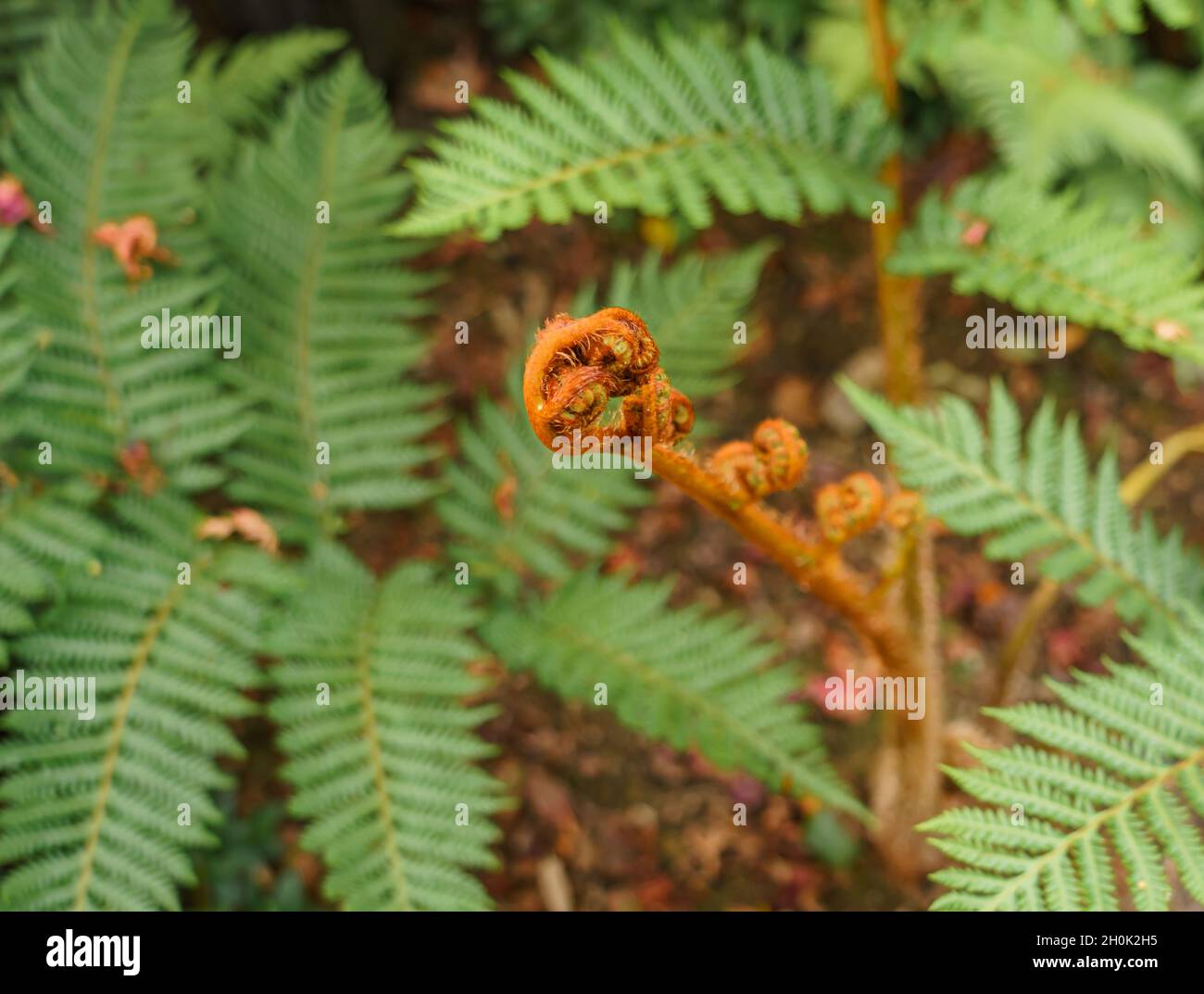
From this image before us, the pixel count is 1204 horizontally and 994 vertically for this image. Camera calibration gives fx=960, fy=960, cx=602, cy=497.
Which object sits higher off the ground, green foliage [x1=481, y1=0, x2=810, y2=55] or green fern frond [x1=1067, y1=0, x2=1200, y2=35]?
green foliage [x1=481, y1=0, x2=810, y2=55]

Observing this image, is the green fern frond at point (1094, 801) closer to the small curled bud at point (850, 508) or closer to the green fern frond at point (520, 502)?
the small curled bud at point (850, 508)

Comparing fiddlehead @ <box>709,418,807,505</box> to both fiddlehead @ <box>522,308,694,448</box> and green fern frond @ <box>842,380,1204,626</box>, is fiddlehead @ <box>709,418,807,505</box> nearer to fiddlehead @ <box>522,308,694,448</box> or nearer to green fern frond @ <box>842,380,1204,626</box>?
fiddlehead @ <box>522,308,694,448</box>

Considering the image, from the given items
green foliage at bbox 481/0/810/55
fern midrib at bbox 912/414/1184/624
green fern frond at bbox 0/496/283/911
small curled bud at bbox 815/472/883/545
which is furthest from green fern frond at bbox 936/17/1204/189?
green fern frond at bbox 0/496/283/911

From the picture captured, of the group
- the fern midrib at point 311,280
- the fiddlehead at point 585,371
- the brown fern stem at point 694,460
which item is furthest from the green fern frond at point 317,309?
the fiddlehead at point 585,371

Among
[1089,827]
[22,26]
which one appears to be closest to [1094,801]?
[1089,827]

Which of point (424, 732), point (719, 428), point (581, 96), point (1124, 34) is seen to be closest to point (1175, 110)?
point (1124, 34)

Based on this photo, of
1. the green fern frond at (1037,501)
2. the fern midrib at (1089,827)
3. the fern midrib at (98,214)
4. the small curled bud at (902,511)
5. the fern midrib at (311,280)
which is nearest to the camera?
the fern midrib at (1089,827)
